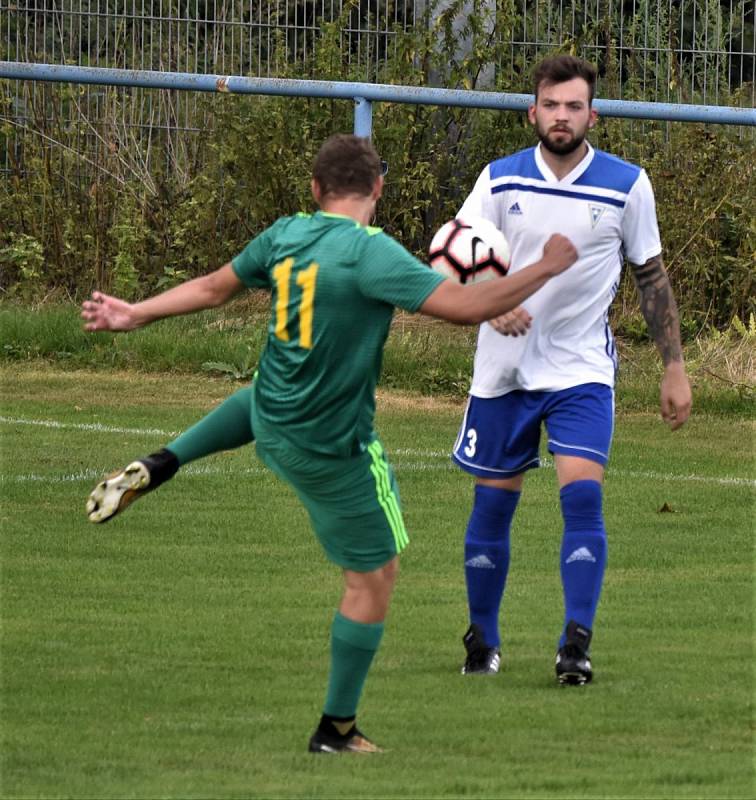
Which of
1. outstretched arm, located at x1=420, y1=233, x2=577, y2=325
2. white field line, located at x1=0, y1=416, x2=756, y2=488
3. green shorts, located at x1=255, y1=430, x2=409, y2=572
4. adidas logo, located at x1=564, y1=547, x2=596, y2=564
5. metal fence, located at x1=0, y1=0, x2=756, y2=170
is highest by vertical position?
metal fence, located at x1=0, y1=0, x2=756, y2=170

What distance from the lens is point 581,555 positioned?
668 cm

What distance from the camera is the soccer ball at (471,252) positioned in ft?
21.2

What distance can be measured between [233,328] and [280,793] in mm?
9534

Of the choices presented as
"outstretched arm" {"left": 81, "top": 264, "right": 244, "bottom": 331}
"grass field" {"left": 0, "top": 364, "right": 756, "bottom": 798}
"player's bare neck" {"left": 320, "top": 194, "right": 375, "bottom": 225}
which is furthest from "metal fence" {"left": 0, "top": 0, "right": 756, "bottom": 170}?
"player's bare neck" {"left": 320, "top": 194, "right": 375, "bottom": 225}

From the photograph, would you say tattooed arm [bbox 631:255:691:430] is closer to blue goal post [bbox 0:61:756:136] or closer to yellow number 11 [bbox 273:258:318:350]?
yellow number 11 [bbox 273:258:318:350]

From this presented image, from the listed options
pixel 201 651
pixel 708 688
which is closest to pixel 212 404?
pixel 201 651

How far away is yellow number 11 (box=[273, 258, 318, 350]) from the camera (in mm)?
5496

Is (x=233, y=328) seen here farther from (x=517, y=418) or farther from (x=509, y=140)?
(x=517, y=418)

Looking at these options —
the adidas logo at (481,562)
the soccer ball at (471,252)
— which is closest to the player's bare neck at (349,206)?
the soccer ball at (471,252)

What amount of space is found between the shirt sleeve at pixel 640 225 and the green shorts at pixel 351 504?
1.70 m

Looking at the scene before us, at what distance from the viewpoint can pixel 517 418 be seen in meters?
6.91

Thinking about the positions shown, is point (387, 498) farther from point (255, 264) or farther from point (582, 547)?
point (582, 547)

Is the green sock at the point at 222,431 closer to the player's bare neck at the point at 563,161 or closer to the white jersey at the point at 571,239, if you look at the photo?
the white jersey at the point at 571,239

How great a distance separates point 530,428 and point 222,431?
126cm
